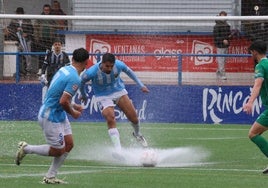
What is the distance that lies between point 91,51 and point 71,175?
12557 mm

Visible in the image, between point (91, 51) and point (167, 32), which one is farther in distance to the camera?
point (91, 51)

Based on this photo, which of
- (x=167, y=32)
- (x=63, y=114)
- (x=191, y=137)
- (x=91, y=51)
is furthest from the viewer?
(x=91, y=51)

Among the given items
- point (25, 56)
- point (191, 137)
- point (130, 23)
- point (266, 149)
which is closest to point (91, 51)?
point (25, 56)

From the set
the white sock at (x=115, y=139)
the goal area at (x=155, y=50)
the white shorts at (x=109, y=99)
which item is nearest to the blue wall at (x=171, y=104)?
the goal area at (x=155, y=50)

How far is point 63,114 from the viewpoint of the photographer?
12.8 m

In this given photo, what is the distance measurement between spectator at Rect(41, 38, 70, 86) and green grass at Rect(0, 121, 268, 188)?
1.43 meters

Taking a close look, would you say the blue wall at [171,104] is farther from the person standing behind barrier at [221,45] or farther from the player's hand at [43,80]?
the player's hand at [43,80]

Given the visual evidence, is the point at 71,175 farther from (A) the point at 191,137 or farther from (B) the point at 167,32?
(B) the point at 167,32

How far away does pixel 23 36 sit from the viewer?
2362 centimetres

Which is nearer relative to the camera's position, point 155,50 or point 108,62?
point 108,62

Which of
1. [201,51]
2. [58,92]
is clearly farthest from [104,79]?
[201,51]

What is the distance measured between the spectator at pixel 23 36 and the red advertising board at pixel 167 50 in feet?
5.57

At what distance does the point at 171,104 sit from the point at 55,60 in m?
3.25

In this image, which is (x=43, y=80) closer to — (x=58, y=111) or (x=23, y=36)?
(x=23, y=36)
